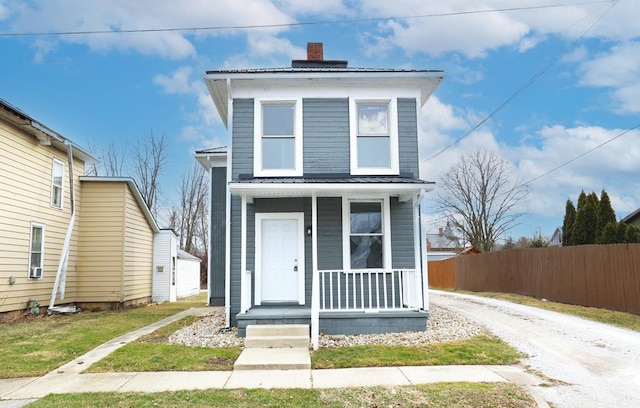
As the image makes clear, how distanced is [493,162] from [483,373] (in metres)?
29.2

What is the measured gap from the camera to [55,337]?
903 cm

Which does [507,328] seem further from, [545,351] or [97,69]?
[97,69]

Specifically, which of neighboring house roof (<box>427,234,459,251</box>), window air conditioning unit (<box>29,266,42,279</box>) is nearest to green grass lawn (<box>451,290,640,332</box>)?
window air conditioning unit (<box>29,266,42,279</box>)

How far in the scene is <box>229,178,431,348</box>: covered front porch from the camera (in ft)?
30.4

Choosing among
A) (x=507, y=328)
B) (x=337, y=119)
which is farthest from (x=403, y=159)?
(x=507, y=328)

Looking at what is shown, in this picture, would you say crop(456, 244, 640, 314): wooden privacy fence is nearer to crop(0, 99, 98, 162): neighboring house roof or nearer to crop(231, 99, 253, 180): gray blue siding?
crop(231, 99, 253, 180): gray blue siding

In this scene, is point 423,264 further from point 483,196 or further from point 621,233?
point 483,196

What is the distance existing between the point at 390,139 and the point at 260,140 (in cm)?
280

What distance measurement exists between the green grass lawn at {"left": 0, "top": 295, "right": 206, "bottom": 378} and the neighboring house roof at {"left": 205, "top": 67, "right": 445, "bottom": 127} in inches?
221

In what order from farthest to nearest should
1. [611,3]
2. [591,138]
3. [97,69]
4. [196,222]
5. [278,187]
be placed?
[196,222] → [97,69] → [591,138] → [611,3] → [278,187]

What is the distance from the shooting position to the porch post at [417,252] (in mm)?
9122

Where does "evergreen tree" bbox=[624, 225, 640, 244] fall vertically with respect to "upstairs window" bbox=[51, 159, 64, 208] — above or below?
below

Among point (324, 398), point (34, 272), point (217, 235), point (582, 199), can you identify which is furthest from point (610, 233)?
point (34, 272)

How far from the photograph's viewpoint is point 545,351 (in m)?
7.57
